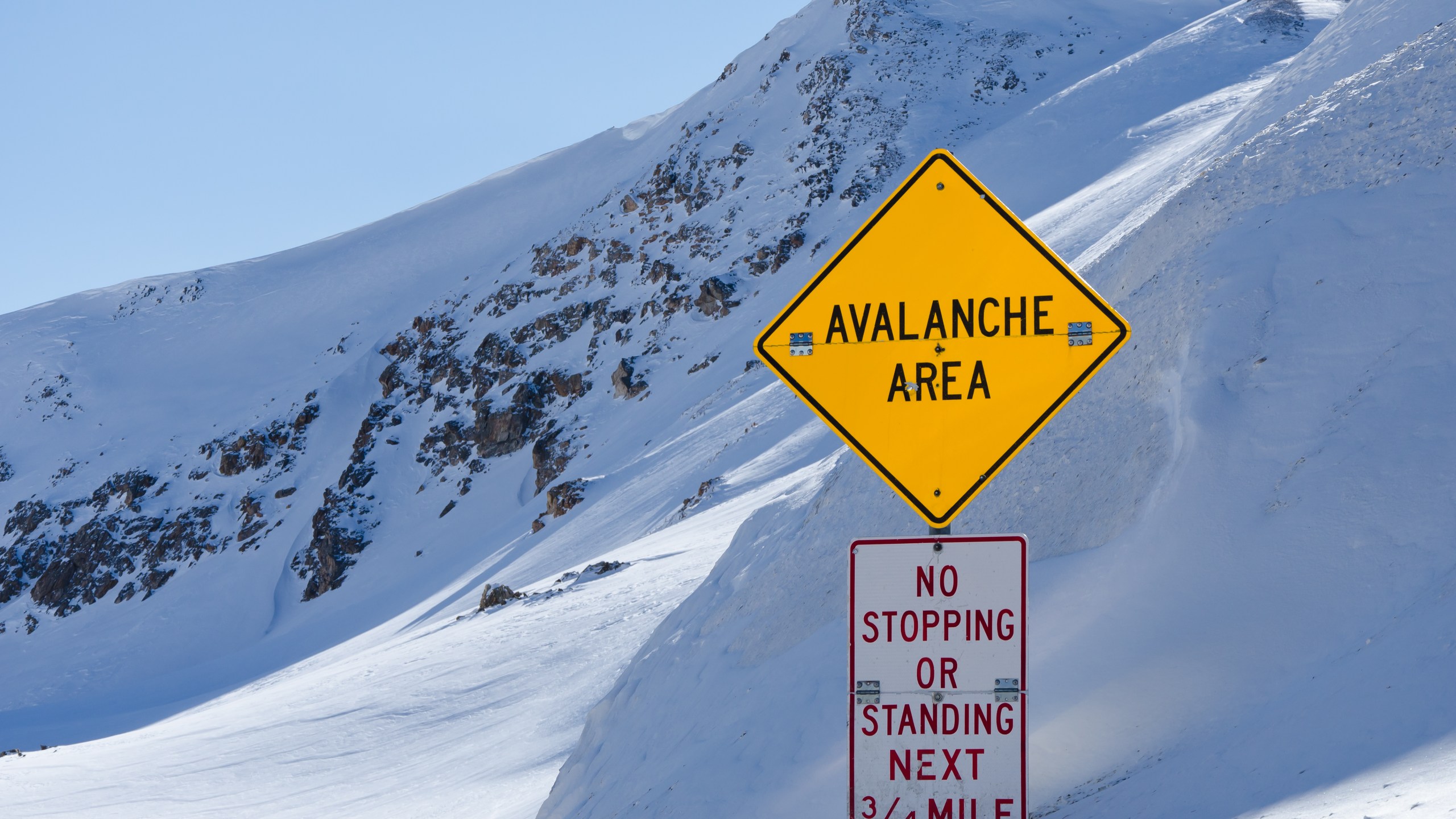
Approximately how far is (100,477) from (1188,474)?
51.7 m

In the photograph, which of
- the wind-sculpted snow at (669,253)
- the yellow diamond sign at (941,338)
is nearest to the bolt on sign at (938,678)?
the yellow diamond sign at (941,338)

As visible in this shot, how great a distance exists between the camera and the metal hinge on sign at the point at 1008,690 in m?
3.11

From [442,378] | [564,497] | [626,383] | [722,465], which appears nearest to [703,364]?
[626,383]

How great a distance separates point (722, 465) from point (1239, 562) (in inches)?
786

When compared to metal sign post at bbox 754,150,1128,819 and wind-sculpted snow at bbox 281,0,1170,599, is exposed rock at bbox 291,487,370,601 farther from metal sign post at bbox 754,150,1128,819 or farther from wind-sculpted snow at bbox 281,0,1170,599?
metal sign post at bbox 754,150,1128,819

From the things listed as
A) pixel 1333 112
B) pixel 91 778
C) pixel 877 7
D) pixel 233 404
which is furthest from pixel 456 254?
pixel 1333 112

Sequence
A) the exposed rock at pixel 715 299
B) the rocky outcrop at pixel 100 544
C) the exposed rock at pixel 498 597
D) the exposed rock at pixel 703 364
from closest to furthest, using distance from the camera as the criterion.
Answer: the exposed rock at pixel 498 597 < the exposed rock at pixel 703 364 < the exposed rock at pixel 715 299 < the rocky outcrop at pixel 100 544

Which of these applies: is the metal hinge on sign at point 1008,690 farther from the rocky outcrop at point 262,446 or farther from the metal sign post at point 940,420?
the rocky outcrop at point 262,446

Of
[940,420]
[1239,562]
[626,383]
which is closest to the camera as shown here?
[940,420]

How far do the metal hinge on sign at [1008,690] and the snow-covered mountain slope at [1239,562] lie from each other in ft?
3.40

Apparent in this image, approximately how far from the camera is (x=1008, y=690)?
3.12 m

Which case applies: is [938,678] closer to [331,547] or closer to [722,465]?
[722,465]

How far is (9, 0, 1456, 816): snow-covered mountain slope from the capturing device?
486 cm

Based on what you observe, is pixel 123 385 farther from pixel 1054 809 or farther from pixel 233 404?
pixel 1054 809
